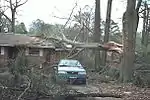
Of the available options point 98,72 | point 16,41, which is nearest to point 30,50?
point 16,41

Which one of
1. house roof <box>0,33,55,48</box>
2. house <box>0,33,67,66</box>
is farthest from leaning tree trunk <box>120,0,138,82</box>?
house <box>0,33,67,66</box>

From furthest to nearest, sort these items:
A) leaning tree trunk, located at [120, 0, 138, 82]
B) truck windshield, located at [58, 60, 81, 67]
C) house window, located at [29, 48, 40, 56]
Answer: house window, located at [29, 48, 40, 56], truck windshield, located at [58, 60, 81, 67], leaning tree trunk, located at [120, 0, 138, 82]

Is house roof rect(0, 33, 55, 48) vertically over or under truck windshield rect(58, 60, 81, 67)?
over

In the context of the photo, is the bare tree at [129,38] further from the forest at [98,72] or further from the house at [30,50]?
the house at [30,50]

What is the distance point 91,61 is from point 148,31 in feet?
51.8

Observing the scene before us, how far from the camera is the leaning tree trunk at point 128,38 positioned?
19875 mm

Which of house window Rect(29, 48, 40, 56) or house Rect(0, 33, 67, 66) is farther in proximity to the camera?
house window Rect(29, 48, 40, 56)

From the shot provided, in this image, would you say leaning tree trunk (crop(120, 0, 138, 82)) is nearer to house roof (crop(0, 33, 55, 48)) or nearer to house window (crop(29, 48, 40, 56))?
house roof (crop(0, 33, 55, 48))

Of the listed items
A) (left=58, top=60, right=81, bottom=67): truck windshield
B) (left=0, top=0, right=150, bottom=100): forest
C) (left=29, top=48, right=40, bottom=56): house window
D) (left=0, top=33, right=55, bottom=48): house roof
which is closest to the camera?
(left=0, top=0, right=150, bottom=100): forest

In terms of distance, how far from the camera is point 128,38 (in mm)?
19969

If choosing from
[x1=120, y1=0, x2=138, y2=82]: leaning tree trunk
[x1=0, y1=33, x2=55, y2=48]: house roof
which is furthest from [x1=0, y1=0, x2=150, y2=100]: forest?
[x1=0, y1=33, x2=55, y2=48]: house roof

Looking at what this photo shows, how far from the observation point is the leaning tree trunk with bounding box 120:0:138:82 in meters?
19.9

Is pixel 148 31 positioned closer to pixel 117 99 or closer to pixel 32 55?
pixel 32 55

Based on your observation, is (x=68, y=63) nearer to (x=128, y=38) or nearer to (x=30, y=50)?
(x=128, y=38)
